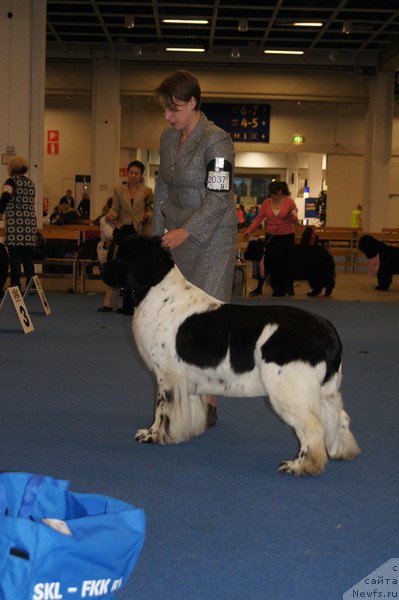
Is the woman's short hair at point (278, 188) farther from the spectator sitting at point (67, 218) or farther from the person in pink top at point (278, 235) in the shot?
the spectator sitting at point (67, 218)

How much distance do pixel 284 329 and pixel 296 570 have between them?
1.22 meters

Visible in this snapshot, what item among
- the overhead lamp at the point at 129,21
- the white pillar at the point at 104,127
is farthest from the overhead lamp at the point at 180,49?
the overhead lamp at the point at 129,21

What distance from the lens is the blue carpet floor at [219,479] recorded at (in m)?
2.56

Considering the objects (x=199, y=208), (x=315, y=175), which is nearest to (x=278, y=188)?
(x=199, y=208)

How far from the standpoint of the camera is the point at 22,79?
44.7 ft

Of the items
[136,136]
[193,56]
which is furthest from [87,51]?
[136,136]

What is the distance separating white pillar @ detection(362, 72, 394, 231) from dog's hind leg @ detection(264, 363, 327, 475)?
2090 cm

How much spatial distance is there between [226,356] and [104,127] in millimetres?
20066

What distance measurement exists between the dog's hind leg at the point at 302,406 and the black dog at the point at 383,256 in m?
10.8

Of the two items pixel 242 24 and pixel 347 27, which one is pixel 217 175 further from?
pixel 347 27

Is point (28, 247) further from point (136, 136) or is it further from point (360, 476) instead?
point (136, 136)

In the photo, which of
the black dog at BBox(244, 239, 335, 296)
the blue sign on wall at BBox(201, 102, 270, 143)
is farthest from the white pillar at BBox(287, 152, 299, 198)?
the black dog at BBox(244, 239, 335, 296)

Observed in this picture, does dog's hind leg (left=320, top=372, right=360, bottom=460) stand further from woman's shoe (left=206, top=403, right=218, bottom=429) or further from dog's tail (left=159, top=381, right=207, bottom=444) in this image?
woman's shoe (left=206, top=403, right=218, bottom=429)

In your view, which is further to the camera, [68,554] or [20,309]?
[20,309]
